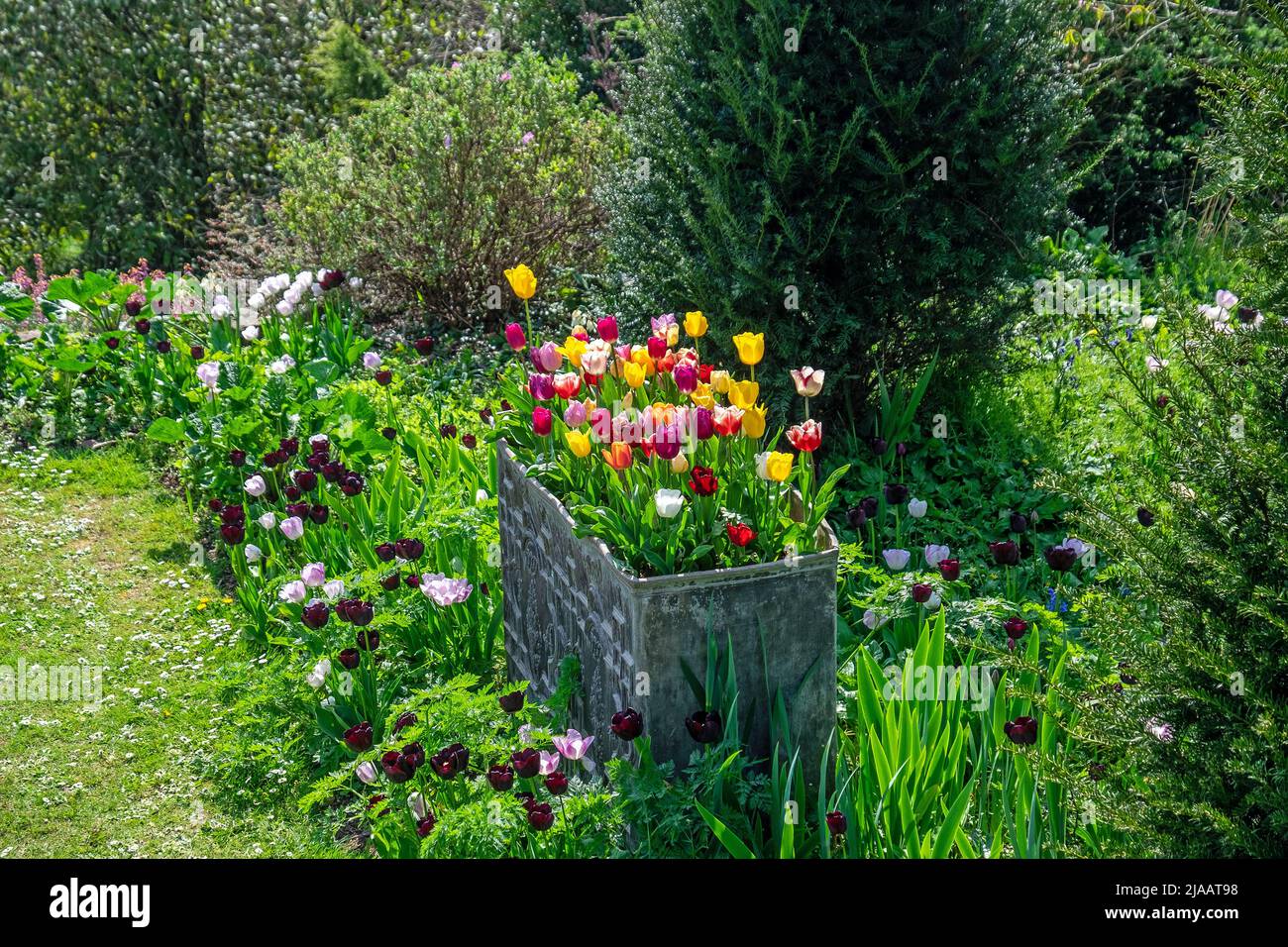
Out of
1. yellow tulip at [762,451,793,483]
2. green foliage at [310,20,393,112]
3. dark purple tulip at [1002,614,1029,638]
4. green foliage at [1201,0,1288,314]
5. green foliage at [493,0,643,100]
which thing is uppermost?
green foliage at [493,0,643,100]

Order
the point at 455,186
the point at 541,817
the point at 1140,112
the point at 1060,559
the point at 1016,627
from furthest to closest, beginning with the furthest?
1. the point at 1140,112
2. the point at 455,186
3. the point at 1060,559
4. the point at 1016,627
5. the point at 541,817

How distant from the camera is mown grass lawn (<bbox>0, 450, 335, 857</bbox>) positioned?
144 inches

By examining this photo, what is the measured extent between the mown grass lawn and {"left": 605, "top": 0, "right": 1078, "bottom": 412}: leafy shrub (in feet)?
7.96

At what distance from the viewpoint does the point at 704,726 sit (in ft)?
9.25

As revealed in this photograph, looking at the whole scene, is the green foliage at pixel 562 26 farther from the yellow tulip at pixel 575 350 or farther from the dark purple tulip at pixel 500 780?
the dark purple tulip at pixel 500 780

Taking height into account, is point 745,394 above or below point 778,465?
above

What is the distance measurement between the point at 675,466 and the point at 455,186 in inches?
167

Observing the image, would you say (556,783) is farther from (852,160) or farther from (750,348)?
(852,160)

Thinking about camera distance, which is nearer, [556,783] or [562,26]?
[556,783]

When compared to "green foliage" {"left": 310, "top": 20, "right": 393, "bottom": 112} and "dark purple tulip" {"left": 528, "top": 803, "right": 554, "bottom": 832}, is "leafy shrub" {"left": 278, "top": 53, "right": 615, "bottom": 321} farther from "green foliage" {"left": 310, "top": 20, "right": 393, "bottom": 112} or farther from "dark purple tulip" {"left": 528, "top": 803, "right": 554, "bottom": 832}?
"dark purple tulip" {"left": 528, "top": 803, "right": 554, "bottom": 832}

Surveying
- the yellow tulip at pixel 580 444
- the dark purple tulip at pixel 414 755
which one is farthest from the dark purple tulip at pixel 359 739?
the yellow tulip at pixel 580 444

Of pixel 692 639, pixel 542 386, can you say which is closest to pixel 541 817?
pixel 692 639

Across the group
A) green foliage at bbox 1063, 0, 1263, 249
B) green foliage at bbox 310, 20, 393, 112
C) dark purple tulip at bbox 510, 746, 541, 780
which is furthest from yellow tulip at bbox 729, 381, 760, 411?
green foliage at bbox 310, 20, 393, 112
